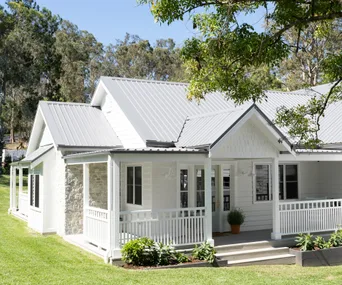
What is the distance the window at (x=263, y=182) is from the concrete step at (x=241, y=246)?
331cm

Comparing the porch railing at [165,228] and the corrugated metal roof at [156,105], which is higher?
the corrugated metal roof at [156,105]

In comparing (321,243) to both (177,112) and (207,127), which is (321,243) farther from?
(177,112)

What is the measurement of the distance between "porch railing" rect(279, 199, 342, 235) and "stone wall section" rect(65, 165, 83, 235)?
22.0 ft

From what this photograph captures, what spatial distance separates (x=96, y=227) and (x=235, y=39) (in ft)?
22.6

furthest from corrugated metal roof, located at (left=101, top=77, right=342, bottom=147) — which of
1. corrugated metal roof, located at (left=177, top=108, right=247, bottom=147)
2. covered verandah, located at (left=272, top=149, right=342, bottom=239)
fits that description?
covered verandah, located at (left=272, top=149, right=342, bottom=239)

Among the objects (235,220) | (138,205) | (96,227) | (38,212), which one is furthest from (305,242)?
(38,212)

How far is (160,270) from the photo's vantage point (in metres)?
11.4

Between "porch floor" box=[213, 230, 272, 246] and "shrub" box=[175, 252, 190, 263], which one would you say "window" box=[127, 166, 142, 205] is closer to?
"porch floor" box=[213, 230, 272, 246]

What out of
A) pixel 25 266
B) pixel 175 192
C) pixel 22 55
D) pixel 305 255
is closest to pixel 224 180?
pixel 175 192

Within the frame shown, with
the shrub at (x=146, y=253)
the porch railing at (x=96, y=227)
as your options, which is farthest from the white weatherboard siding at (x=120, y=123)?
the shrub at (x=146, y=253)

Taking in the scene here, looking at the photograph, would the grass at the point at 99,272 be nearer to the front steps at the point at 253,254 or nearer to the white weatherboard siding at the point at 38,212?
the front steps at the point at 253,254

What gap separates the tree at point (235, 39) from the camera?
9297mm

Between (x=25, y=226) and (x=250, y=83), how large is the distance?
1216 centimetres

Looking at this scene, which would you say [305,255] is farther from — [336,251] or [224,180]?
[224,180]
